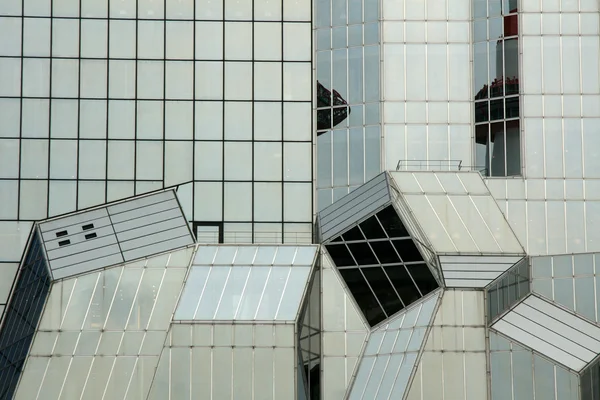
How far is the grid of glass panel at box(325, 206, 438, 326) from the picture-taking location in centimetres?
5338

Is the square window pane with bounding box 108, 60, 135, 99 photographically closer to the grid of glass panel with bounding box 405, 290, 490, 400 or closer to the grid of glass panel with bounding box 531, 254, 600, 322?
the grid of glass panel with bounding box 405, 290, 490, 400

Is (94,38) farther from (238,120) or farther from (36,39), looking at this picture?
(238,120)

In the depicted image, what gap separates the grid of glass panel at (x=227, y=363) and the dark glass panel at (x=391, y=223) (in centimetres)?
631

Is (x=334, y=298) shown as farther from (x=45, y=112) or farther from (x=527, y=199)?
(x=45, y=112)

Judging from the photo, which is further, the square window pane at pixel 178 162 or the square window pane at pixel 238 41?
the square window pane at pixel 238 41

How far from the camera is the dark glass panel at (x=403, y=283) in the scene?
5322 cm

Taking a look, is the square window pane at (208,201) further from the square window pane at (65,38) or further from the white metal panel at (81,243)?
the square window pane at (65,38)

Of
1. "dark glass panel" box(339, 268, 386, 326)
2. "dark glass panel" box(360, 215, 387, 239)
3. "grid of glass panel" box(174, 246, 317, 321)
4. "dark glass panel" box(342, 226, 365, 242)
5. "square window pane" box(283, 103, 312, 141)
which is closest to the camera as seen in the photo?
"grid of glass panel" box(174, 246, 317, 321)

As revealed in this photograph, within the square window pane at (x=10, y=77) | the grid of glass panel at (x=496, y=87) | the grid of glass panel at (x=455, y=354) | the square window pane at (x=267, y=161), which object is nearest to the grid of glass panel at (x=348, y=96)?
the square window pane at (x=267, y=161)

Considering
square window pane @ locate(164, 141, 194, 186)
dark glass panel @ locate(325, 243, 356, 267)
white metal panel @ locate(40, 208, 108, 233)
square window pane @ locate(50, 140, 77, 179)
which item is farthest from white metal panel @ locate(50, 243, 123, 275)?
dark glass panel @ locate(325, 243, 356, 267)

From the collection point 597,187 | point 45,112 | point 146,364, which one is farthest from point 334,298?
point 45,112

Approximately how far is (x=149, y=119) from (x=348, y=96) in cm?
1053

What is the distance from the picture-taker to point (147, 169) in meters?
61.1

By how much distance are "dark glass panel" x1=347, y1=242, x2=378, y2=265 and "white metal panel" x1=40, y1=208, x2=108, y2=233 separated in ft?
43.6
